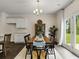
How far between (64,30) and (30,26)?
3823mm

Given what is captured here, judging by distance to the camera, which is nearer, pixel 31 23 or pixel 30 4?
pixel 30 4

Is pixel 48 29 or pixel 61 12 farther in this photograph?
pixel 48 29

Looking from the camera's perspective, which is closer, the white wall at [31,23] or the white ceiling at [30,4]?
the white ceiling at [30,4]

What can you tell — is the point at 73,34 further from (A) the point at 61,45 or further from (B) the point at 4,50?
(B) the point at 4,50

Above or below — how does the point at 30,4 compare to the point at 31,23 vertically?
above

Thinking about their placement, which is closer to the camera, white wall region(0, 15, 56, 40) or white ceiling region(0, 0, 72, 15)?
white ceiling region(0, 0, 72, 15)

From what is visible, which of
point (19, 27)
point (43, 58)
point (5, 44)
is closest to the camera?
point (43, 58)

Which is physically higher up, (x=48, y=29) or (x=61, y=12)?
(x=61, y=12)

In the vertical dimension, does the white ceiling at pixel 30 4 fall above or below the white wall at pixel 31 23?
above

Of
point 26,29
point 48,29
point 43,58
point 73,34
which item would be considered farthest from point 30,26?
point 43,58

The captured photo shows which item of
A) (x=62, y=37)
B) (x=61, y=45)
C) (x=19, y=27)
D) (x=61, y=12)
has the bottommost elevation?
(x=61, y=45)

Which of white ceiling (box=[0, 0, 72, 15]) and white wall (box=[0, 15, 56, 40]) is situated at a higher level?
white ceiling (box=[0, 0, 72, 15])

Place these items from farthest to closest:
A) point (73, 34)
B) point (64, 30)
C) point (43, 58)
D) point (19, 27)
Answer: point (19, 27), point (64, 30), point (73, 34), point (43, 58)

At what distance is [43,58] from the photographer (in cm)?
514
